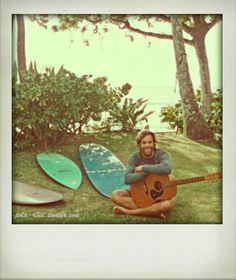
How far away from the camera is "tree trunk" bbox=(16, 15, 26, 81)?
2.26 m

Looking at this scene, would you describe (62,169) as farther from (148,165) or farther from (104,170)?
(148,165)

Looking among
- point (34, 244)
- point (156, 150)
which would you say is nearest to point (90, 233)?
point (34, 244)

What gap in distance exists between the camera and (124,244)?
2254mm

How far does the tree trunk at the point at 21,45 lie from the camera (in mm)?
2260

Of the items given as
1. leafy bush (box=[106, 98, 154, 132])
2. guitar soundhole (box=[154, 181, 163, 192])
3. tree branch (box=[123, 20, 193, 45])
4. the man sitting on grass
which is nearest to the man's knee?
the man sitting on grass

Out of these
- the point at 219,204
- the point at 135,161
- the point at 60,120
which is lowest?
the point at 219,204

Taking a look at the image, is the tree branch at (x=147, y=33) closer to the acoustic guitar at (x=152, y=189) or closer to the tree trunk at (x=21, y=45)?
the tree trunk at (x=21, y=45)

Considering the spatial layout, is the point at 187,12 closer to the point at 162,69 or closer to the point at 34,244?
the point at 162,69

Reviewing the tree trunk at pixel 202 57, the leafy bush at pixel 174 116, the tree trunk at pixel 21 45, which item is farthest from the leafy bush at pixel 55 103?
the tree trunk at pixel 202 57

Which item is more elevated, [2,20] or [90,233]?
[2,20]

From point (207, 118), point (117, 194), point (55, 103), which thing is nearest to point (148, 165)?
point (117, 194)

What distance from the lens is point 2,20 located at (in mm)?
2250

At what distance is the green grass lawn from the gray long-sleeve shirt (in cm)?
2

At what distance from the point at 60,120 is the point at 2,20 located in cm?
39
